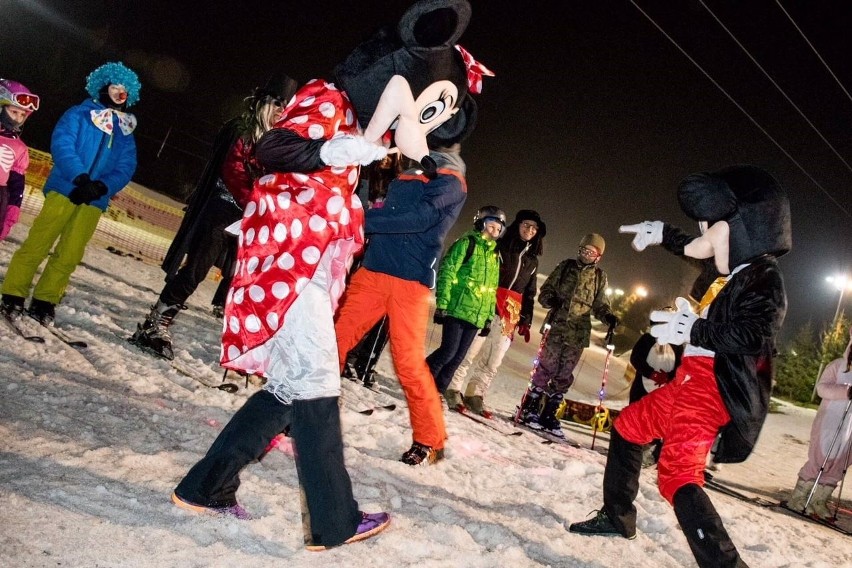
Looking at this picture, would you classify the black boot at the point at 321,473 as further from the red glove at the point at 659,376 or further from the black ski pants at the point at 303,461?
the red glove at the point at 659,376

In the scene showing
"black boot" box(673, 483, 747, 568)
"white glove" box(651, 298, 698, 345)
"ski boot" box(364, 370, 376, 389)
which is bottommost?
"ski boot" box(364, 370, 376, 389)

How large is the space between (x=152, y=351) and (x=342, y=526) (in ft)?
9.67

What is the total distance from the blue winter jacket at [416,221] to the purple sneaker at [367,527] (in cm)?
160

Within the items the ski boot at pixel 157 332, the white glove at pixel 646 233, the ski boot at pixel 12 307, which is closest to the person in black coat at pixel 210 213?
the ski boot at pixel 157 332

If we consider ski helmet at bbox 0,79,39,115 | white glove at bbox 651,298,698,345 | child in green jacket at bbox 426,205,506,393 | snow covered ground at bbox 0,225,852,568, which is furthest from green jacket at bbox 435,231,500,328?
ski helmet at bbox 0,79,39,115

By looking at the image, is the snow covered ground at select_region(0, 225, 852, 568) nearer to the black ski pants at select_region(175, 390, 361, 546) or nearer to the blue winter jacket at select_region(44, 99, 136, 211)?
the black ski pants at select_region(175, 390, 361, 546)

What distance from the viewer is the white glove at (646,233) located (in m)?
3.48

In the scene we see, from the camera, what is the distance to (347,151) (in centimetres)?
211

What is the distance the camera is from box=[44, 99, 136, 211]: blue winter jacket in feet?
14.8

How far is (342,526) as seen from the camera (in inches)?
89.1

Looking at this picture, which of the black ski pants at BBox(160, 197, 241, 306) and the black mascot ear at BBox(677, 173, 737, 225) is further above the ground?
the black mascot ear at BBox(677, 173, 737, 225)

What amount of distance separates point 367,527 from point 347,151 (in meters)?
1.51

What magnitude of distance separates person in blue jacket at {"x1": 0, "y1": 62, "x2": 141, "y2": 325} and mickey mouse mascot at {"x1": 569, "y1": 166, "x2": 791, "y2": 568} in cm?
423

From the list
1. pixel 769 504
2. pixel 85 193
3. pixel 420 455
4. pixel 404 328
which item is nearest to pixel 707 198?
pixel 404 328
